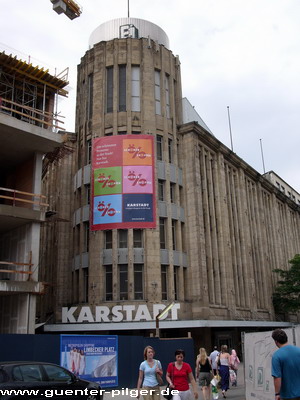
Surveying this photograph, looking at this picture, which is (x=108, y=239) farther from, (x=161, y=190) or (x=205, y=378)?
(x=205, y=378)

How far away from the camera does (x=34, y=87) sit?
27562 millimetres

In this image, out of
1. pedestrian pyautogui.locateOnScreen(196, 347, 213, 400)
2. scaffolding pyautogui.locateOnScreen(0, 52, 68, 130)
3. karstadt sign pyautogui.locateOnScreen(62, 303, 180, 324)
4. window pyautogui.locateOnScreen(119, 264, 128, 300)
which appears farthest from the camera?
window pyautogui.locateOnScreen(119, 264, 128, 300)

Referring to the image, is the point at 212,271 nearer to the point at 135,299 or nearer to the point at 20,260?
the point at 135,299

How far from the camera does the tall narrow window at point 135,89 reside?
117ft

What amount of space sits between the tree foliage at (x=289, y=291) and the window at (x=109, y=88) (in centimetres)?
2539

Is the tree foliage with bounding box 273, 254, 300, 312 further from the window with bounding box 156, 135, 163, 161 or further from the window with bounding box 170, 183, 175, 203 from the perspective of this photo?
the window with bounding box 156, 135, 163, 161


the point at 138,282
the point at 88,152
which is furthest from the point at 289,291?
the point at 88,152

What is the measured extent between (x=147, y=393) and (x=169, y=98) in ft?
102

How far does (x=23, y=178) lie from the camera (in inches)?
1057

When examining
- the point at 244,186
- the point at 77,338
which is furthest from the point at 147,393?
the point at 244,186

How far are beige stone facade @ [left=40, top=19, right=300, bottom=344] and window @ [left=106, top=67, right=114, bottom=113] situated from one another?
3.4 inches

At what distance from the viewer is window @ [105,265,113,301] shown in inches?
1229

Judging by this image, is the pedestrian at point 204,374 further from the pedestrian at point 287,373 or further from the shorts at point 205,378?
the pedestrian at point 287,373

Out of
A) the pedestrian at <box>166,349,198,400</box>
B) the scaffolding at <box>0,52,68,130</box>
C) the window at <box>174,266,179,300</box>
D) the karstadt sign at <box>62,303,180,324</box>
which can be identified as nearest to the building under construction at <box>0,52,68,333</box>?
the scaffolding at <box>0,52,68,130</box>
